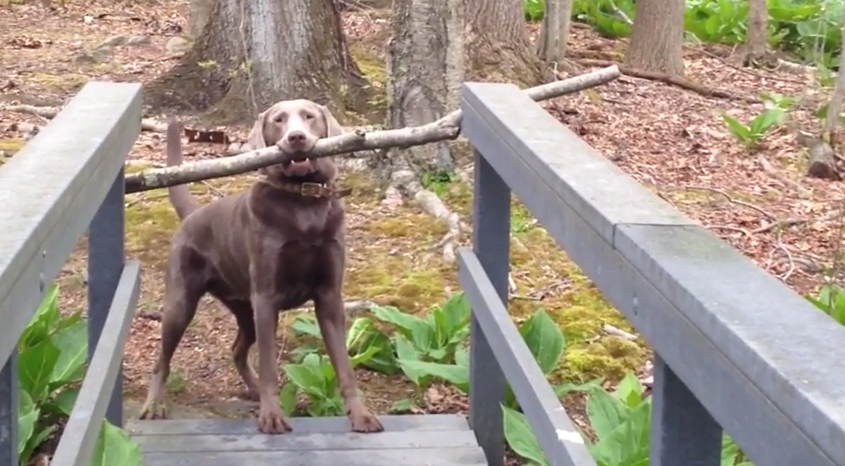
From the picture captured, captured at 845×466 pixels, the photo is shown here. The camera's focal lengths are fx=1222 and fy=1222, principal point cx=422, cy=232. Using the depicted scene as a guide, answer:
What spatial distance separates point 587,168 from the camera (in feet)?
8.30

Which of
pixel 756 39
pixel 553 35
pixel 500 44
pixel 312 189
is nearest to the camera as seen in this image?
pixel 312 189

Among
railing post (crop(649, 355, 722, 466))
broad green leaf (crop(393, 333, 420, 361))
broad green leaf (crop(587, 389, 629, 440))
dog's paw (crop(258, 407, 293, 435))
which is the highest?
railing post (crop(649, 355, 722, 466))

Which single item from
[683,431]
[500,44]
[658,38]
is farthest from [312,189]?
[658,38]

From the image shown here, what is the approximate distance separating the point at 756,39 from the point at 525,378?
416 inches

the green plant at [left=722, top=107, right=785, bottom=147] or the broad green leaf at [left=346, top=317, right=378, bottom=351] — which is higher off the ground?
the broad green leaf at [left=346, top=317, right=378, bottom=351]

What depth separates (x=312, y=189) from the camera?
4207 millimetres

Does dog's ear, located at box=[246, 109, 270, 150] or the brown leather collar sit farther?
dog's ear, located at box=[246, 109, 270, 150]

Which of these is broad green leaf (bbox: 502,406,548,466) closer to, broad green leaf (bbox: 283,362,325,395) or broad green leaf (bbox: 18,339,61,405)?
broad green leaf (bbox: 283,362,325,395)

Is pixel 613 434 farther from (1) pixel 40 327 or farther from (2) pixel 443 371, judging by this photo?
(1) pixel 40 327

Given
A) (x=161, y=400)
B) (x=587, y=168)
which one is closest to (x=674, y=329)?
(x=587, y=168)

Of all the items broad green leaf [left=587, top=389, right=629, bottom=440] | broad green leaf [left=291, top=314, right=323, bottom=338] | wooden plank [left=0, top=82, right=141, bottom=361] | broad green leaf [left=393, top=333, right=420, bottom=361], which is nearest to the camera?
wooden plank [left=0, top=82, right=141, bottom=361]

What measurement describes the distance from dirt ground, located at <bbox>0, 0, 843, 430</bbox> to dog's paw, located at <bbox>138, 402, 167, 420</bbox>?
0.61 ft

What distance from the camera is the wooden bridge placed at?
4.45ft

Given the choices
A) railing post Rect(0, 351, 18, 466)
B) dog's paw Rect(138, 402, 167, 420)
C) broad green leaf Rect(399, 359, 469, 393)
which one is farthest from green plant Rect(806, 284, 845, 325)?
railing post Rect(0, 351, 18, 466)
